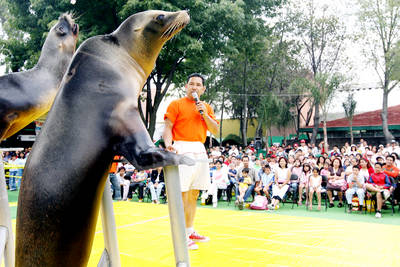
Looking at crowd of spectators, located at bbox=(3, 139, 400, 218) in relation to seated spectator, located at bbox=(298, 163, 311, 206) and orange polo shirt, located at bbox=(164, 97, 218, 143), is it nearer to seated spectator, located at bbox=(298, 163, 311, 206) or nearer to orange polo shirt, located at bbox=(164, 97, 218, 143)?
seated spectator, located at bbox=(298, 163, 311, 206)

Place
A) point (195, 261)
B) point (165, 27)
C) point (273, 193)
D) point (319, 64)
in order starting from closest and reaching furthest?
point (165, 27)
point (195, 261)
point (273, 193)
point (319, 64)

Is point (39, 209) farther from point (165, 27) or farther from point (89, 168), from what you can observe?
point (165, 27)

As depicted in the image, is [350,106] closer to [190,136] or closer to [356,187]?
[356,187]

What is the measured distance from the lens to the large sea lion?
1.10 metres

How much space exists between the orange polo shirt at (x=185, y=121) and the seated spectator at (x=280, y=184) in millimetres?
4276

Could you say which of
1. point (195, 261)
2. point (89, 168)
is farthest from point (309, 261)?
point (89, 168)

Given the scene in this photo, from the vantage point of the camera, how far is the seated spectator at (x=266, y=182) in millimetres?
7473

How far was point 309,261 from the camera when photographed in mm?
2832

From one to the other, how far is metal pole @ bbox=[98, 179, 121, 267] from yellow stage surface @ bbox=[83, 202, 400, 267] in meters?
1.53

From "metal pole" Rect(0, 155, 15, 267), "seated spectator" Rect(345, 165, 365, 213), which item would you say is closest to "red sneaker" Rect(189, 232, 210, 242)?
"metal pole" Rect(0, 155, 15, 267)

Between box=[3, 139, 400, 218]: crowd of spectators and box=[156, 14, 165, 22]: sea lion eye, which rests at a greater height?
box=[156, 14, 165, 22]: sea lion eye

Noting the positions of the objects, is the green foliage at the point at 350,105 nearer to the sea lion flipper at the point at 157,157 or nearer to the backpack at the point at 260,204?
the backpack at the point at 260,204

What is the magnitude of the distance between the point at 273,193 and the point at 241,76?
1672 cm

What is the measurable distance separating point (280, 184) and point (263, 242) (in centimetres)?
417
